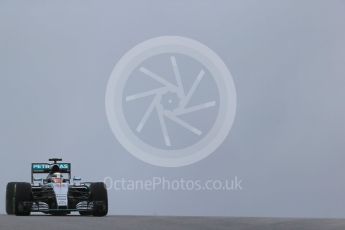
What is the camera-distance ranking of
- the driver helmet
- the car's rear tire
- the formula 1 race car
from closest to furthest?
the car's rear tire, the formula 1 race car, the driver helmet

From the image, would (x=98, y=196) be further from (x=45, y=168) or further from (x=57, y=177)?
(x=45, y=168)

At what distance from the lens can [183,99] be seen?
20500 mm

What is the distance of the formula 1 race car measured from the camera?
1817 centimetres

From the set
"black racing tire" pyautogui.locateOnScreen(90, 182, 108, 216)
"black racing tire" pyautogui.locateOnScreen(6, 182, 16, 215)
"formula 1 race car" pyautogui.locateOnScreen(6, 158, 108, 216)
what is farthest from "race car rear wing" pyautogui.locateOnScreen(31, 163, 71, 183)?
"black racing tire" pyautogui.locateOnScreen(90, 182, 108, 216)

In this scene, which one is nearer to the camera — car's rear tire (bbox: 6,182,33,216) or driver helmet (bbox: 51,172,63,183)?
car's rear tire (bbox: 6,182,33,216)

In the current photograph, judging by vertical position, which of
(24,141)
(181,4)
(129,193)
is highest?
(181,4)

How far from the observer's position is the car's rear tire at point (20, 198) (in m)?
18.1

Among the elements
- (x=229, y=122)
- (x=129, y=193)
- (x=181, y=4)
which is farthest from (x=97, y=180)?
(x=181, y=4)

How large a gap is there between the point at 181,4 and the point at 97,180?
17.4ft

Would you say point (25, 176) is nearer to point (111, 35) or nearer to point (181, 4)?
point (111, 35)

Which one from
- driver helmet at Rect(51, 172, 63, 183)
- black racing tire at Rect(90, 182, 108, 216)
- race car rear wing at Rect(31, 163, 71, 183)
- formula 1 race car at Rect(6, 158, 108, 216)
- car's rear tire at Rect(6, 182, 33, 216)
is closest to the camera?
car's rear tire at Rect(6, 182, 33, 216)

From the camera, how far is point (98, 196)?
60.5ft

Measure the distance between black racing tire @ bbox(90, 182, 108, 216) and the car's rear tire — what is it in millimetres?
1458

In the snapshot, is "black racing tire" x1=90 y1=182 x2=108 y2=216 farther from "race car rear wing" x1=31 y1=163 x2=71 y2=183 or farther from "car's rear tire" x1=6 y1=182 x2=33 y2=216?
"car's rear tire" x1=6 y1=182 x2=33 y2=216
